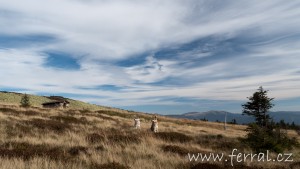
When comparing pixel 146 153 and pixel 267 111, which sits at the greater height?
pixel 267 111

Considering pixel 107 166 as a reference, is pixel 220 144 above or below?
below

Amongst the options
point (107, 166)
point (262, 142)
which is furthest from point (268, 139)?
point (107, 166)

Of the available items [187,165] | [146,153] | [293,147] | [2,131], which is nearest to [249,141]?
[293,147]

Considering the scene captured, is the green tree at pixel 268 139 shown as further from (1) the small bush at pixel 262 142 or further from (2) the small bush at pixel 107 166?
(2) the small bush at pixel 107 166

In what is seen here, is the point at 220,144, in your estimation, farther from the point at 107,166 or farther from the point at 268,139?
the point at 107,166

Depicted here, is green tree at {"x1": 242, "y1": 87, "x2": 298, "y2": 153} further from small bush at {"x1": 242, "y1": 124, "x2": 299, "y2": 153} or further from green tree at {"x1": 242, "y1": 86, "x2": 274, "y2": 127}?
green tree at {"x1": 242, "y1": 86, "x2": 274, "y2": 127}

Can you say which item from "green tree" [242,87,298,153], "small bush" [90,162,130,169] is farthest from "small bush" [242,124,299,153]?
"small bush" [90,162,130,169]

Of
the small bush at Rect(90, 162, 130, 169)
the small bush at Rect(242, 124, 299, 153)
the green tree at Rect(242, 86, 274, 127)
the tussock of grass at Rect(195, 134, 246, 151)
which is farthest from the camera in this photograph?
the green tree at Rect(242, 86, 274, 127)

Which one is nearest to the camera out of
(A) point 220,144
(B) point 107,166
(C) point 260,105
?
(B) point 107,166

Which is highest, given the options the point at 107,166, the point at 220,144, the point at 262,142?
the point at 262,142

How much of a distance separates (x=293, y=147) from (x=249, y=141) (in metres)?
4.13

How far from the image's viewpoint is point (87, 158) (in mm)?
9266

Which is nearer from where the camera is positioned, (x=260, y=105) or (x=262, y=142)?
(x=262, y=142)

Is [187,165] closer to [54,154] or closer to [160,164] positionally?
[160,164]
